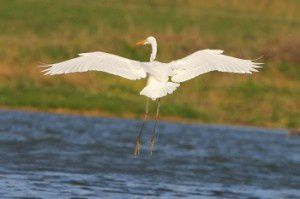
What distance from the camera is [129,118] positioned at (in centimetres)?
3145

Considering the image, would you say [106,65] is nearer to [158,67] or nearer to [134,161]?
[158,67]

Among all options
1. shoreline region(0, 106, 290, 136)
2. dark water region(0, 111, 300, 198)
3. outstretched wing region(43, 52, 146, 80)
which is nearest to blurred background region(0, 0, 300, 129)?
shoreline region(0, 106, 290, 136)

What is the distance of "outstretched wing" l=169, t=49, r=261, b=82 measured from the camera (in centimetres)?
1667

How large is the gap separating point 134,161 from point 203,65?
696cm

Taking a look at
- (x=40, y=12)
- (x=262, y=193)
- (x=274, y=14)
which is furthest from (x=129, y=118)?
(x=274, y=14)

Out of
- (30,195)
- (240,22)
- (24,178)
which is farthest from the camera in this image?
(240,22)

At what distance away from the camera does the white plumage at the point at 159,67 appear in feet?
53.6

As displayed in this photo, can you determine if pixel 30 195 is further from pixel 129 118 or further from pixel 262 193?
pixel 129 118

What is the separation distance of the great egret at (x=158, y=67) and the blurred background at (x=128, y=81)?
8.47m

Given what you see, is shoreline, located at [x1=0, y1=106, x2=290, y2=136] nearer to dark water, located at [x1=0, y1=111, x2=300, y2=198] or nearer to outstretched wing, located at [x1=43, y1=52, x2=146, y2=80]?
dark water, located at [x1=0, y1=111, x2=300, y2=198]

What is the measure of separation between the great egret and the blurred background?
8472mm

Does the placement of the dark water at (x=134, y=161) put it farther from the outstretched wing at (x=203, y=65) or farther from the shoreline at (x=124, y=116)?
the outstretched wing at (x=203, y=65)

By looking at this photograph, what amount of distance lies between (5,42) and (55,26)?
32.9 feet

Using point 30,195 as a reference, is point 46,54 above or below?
above
